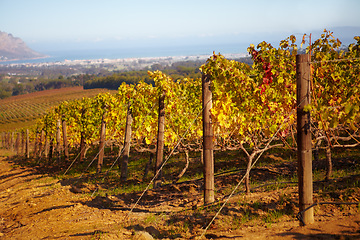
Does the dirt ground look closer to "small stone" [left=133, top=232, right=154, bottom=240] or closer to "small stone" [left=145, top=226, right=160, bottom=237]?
"small stone" [left=145, top=226, right=160, bottom=237]

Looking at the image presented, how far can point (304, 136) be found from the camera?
194 inches

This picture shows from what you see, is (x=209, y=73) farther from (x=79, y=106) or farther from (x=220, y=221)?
(x=79, y=106)

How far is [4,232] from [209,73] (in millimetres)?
6376

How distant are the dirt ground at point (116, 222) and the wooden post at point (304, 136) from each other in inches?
15.5

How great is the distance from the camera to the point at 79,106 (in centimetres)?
2014

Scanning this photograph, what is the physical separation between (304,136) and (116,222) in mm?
4221

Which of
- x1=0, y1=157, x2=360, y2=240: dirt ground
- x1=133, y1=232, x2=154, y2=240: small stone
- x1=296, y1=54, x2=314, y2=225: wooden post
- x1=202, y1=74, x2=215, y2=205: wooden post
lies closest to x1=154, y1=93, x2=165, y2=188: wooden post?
x1=0, y1=157, x2=360, y2=240: dirt ground

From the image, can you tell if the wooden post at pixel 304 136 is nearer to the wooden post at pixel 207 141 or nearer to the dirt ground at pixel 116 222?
the dirt ground at pixel 116 222

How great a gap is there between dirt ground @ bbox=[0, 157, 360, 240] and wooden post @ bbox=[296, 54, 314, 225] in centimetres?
39

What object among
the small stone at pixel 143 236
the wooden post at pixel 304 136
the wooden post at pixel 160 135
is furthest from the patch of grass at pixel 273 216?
the wooden post at pixel 160 135

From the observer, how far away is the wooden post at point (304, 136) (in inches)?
194

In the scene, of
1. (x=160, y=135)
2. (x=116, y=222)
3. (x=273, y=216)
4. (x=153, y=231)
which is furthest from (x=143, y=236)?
(x=160, y=135)

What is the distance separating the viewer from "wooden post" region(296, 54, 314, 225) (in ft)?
16.1

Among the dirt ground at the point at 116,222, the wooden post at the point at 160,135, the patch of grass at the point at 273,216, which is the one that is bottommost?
the dirt ground at the point at 116,222
